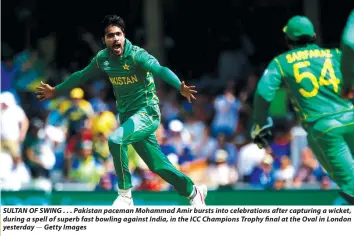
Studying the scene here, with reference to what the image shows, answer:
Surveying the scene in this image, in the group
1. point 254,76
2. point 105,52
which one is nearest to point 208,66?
point 254,76

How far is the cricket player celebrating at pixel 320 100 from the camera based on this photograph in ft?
35.7

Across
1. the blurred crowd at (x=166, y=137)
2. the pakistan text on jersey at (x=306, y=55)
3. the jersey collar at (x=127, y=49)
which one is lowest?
the blurred crowd at (x=166, y=137)

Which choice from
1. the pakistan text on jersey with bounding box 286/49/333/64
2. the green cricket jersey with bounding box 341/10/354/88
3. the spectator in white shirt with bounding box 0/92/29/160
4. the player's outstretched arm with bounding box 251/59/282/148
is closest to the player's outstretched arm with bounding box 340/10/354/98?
the green cricket jersey with bounding box 341/10/354/88

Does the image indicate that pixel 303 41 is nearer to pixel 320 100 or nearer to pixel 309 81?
pixel 309 81

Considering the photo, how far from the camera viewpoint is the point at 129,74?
441 inches

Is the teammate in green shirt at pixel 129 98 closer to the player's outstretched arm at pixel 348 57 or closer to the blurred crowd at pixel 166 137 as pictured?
the player's outstretched arm at pixel 348 57

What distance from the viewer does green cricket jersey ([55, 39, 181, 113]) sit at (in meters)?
11.1

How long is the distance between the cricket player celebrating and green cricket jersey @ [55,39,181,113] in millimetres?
1094

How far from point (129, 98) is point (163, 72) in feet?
2.05

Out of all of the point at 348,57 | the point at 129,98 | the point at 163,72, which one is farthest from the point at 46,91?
the point at 348,57

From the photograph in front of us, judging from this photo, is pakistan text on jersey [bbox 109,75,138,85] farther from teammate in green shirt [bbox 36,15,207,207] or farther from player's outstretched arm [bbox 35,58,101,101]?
player's outstretched arm [bbox 35,58,101,101]

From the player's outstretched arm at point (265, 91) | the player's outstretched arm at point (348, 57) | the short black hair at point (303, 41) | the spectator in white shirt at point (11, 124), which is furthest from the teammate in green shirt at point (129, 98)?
the spectator in white shirt at point (11, 124)

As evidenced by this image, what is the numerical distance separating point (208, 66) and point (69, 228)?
9282 millimetres

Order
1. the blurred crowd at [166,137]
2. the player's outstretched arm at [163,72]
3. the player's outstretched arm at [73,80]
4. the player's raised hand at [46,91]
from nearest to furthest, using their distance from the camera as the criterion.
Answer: the player's outstretched arm at [163,72], the player's outstretched arm at [73,80], the player's raised hand at [46,91], the blurred crowd at [166,137]
